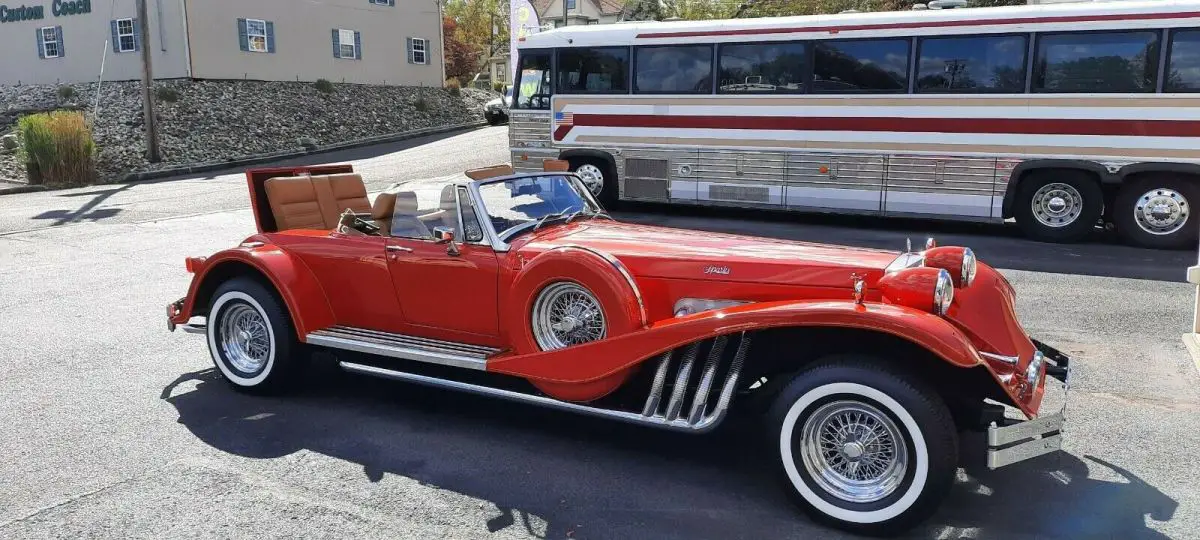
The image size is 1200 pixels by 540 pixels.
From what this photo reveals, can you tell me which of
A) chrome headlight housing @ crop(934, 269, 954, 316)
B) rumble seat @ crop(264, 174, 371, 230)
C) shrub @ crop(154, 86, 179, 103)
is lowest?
chrome headlight housing @ crop(934, 269, 954, 316)

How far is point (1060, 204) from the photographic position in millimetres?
11961

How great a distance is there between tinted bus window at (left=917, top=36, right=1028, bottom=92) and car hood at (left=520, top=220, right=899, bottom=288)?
875 cm

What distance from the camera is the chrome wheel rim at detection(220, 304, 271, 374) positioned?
18.5 ft

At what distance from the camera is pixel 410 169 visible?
21.5m

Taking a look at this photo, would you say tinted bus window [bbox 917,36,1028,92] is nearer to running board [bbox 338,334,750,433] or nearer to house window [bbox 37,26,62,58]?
running board [bbox 338,334,750,433]

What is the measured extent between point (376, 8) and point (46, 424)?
30.3 m

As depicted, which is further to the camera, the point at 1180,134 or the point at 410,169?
the point at 410,169

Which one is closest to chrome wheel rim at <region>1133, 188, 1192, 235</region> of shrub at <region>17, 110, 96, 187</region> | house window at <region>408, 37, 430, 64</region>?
shrub at <region>17, 110, 96, 187</region>

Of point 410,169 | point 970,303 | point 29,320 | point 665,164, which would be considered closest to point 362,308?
point 970,303

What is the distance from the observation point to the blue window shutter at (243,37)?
2805 cm

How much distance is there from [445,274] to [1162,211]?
34.3 ft

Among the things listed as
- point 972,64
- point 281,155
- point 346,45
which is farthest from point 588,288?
point 346,45

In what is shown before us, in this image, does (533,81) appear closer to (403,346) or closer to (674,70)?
(674,70)

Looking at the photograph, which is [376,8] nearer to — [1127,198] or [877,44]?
[877,44]
